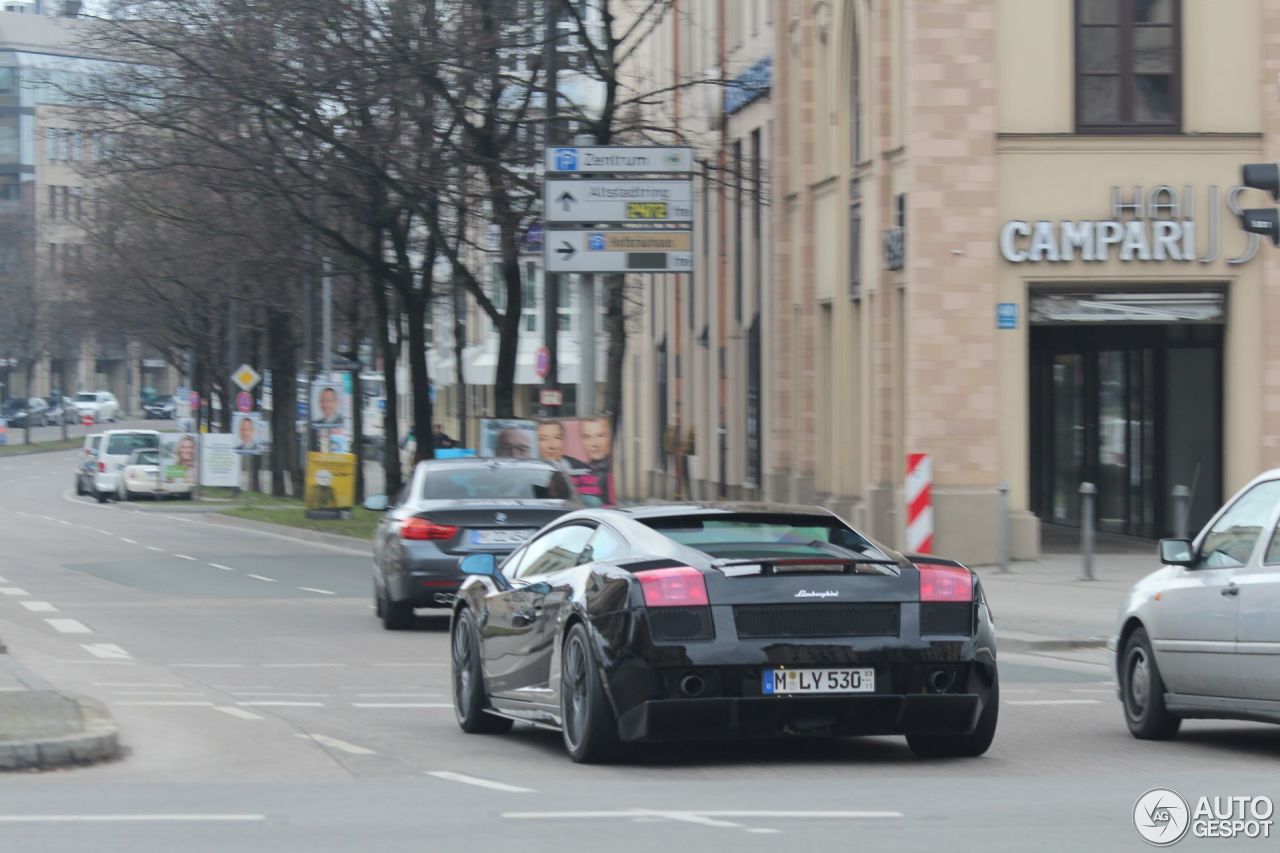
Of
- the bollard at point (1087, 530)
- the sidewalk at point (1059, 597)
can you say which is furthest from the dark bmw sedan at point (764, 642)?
the bollard at point (1087, 530)

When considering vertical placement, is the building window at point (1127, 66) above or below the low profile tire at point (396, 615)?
above

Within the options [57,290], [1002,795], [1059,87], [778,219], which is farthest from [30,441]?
[1002,795]

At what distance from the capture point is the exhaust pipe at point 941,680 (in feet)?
33.1

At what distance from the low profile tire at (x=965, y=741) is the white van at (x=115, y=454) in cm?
5009

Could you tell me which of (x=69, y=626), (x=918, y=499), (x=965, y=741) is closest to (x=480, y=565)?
(x=965, y=741)

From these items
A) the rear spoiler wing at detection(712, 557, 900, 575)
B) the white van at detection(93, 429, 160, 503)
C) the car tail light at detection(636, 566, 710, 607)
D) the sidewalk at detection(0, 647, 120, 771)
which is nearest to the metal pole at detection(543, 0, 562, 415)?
the sidewalk at detection(0, 647, 120, 771)

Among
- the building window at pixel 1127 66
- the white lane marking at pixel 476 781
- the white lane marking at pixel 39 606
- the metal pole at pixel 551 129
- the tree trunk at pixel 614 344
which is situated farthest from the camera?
the tree trunk at pixel 614 344

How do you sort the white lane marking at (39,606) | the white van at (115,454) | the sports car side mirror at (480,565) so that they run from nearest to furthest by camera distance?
the sports car side mirror at (480,565) < the white lane marking at (39,606) < the white van at (115,454)

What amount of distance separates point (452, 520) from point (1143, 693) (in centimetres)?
886

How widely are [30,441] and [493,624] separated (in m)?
101

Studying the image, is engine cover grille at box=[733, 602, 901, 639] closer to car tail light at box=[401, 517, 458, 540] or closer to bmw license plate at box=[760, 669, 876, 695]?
bmw license plate at box=[760, 669, 876, 695]

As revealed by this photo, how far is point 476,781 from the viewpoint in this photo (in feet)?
32.6

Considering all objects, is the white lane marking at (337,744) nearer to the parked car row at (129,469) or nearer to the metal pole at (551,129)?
the metal pole at (551,129)

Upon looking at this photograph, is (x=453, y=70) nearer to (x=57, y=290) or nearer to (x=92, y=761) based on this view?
(x=92, y=761)
